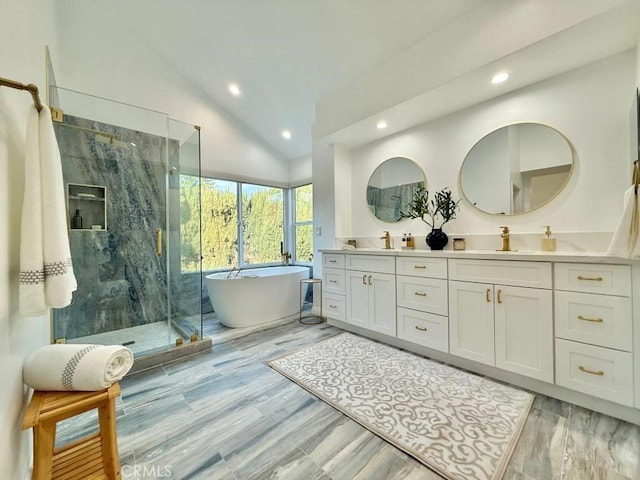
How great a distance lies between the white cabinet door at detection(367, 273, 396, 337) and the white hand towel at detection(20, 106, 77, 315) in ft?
7.77

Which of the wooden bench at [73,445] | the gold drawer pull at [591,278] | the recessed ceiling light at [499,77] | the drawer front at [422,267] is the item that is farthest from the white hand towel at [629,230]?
the wooden bench at [73,445]

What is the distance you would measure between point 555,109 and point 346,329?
2.86 meters

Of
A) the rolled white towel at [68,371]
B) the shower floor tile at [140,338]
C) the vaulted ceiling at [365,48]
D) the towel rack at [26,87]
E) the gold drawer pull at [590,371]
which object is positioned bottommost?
the shower floor tile at [140,338]

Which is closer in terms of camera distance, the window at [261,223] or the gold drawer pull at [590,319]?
the gold drawer pull at [590,319]

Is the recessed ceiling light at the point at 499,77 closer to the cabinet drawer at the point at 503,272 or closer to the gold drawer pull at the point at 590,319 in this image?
the cabinet drawer at the point at 503,272

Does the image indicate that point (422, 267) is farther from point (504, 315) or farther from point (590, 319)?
point (590, 319)

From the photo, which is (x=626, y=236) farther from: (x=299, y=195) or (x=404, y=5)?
(x=299, y=195)

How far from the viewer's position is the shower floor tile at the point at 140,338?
2545 mm

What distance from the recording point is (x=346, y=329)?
3168 millimetres

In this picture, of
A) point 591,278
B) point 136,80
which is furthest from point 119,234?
point 591,278

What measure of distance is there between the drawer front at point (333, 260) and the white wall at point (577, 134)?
1.23m

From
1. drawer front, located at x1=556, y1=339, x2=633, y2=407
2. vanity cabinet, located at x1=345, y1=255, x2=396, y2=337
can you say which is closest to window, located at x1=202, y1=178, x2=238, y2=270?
vanity cabinet, located at x1=345, y1=255, x2=396, y2=337

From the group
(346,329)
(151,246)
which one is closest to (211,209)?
(151,246)

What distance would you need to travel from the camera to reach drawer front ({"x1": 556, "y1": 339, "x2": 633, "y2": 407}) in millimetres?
1525
